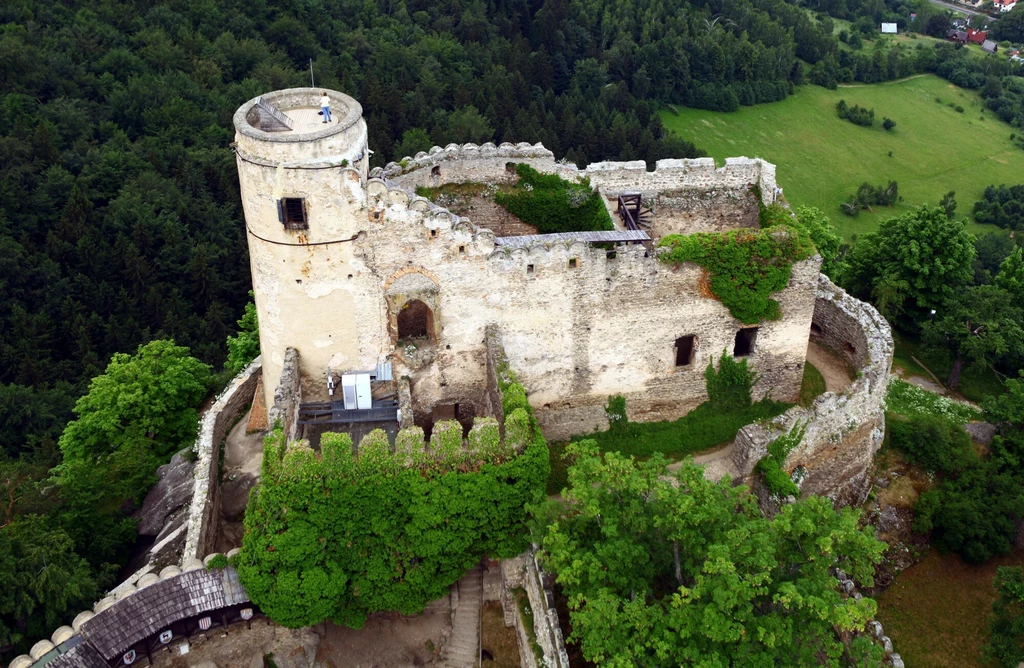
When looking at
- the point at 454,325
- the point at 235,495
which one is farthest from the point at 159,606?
the point at 454,325

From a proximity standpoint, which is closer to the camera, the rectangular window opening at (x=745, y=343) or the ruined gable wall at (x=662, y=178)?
the rectangular window opening at (x=745, y=343)

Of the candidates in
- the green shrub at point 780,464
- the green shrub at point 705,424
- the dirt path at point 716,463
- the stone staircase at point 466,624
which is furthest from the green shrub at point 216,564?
the green shrub at point 780,464

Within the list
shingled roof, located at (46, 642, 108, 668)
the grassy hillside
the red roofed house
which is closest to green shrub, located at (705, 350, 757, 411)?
shingled roof, located at (46, 642, 108, 668)

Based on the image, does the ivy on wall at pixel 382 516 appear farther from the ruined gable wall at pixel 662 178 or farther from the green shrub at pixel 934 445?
the green shrub at pixel 934 445

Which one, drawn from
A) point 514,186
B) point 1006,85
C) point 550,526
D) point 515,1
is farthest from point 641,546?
point 1006,85

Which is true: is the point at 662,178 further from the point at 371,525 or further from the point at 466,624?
the point at 466,624

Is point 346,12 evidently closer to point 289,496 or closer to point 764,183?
point 764,183

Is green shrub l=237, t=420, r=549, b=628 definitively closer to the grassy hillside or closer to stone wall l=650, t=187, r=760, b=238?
stone wall l=650, t=187, r=760, b=238
